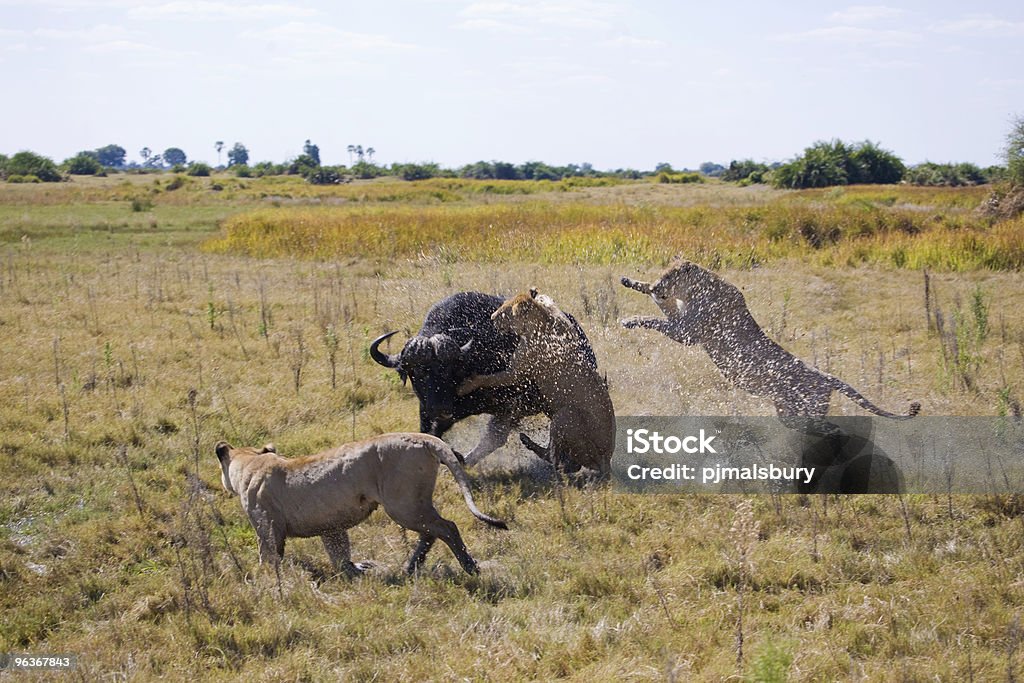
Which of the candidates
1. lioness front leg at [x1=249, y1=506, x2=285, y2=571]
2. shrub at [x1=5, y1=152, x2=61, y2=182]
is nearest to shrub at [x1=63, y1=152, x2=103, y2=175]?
shrub at [x1=5, y1=152, x2=61, y2=182]

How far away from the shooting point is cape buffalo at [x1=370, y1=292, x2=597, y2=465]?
7.48m

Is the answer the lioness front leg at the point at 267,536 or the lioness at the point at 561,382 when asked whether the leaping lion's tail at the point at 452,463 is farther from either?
the lioness at the point at 561,382

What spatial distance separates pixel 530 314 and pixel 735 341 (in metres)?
2.01

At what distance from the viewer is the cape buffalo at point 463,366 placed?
748 cm

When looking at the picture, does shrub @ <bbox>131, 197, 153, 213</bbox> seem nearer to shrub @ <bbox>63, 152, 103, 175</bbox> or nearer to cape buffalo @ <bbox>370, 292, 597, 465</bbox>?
cape buffalo @ <bbox>370, 292, 597, 465</bbox>

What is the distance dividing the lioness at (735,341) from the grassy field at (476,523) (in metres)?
0.62

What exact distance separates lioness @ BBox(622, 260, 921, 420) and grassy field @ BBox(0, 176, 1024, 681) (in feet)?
2.05

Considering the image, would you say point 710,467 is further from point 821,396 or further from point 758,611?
point 758,611

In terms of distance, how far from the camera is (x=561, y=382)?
24.5 feet

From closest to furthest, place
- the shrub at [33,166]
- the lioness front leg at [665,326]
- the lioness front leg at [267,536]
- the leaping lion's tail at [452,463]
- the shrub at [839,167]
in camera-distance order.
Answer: the leaping lion's tail at [452,463] → the lioness front leg at [267,536] → the lioness front leg at [665,326] → the shrub at [839,167] → the shrub at [33,166]

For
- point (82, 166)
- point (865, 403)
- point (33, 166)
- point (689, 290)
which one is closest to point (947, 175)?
point (689, 290)

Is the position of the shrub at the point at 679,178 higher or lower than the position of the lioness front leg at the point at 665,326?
higher

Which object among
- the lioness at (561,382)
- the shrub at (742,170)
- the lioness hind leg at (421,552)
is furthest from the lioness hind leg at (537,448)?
the shrub at (742,170)

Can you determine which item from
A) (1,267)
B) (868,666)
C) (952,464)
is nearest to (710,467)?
(952,464)
